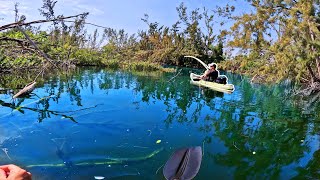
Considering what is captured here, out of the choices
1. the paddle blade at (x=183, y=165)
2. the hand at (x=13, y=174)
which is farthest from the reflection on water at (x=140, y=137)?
the hand at (x=13, y=174)

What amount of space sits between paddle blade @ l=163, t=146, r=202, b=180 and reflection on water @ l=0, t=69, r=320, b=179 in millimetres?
1160

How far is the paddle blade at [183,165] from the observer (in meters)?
3.11

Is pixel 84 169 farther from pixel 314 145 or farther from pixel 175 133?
pixel 314 145

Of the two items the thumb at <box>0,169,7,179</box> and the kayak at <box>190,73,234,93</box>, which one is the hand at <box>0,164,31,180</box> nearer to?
the thumb at <box>0,169,7,179</box>

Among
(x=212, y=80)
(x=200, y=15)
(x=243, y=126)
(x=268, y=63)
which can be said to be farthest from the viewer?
(x=200, y=15)

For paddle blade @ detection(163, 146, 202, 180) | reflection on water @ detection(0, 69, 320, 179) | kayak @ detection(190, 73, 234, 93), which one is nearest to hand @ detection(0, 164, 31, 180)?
paddle blade @ detection(163, 146, 202, 180)

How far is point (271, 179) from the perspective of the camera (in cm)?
467

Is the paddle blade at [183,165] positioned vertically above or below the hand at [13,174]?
below

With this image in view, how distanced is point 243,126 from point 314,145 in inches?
71.9

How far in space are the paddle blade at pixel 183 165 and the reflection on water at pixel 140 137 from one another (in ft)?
3.80

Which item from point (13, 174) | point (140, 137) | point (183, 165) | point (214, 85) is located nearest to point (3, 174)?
point (13, 174)

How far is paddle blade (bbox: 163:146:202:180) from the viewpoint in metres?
3.11

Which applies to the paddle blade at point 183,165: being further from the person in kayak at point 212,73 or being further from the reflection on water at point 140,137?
the person in kayak at point 212,73

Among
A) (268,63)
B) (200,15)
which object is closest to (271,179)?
(268,63)
